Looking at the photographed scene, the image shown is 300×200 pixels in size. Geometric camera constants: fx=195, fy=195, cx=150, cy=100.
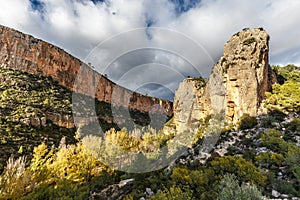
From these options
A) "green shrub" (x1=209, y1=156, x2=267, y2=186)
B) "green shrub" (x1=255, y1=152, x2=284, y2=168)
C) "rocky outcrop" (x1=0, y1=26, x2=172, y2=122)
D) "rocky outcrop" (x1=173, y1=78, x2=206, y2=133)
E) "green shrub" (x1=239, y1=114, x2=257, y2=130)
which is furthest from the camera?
"rocky outcrop" (x1=0, y1=26, x2=172, y2=122)

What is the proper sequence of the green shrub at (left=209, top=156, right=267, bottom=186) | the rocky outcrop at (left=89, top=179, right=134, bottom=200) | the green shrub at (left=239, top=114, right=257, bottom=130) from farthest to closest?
the green shrub at (left=239, top=114, right=257, bottom=130)
the rocky outcrop at (left=89, top=179, right=134, bottom=200)
the green shrub at (left=209, top=156, right=267, bottom=186)

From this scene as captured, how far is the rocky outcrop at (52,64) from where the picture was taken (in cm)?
5639

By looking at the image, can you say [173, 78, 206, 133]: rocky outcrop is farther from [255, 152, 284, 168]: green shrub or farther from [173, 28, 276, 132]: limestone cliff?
[255, 152, 284, 168]: green shrub

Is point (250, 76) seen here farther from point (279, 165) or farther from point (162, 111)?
point (162, 111)

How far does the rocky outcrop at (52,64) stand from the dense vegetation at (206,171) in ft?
164

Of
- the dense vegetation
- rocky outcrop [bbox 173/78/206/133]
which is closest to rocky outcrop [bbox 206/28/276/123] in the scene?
the dense vegetation

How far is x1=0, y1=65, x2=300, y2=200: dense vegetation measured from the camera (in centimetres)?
1120

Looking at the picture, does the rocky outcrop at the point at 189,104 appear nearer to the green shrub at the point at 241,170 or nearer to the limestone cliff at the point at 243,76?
the limestone cliff at the point at 243,76

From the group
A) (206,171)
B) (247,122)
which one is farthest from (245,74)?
(206,171)

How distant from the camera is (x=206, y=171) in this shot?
1362 centimetres

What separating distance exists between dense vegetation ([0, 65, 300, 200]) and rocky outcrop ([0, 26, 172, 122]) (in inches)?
1967

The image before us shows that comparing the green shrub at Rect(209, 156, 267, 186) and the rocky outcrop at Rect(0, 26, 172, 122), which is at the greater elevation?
the rocky outcrop at Rect(0, 26, 172, 122)

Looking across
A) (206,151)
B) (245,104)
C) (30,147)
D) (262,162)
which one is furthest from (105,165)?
(245,104)

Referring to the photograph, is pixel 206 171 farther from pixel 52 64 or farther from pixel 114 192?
pixel 52 64
